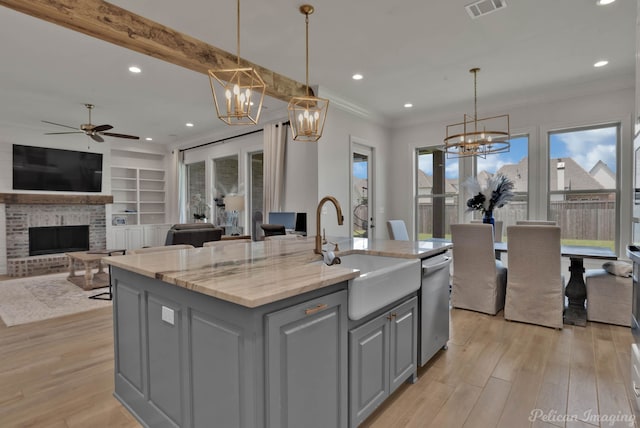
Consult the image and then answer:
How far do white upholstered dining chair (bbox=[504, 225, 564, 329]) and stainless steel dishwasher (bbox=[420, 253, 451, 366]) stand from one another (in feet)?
3.86

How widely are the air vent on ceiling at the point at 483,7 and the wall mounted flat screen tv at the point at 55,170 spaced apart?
26.5ft

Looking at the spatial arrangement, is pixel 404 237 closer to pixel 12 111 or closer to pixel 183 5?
pixel 183 5

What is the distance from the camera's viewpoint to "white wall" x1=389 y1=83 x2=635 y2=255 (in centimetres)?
456

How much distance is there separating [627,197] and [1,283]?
32.0 ft

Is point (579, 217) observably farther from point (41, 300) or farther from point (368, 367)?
point (41, 300)

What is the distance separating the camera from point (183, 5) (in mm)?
2863

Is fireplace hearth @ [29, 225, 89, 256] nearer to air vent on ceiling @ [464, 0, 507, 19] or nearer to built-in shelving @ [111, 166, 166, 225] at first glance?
built-in shelving @ [111, 166, 166, 225]

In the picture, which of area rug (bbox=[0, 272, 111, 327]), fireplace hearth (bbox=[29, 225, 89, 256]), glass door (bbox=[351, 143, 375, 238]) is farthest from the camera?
fireplace hearth (bbox=[29, 225, 89, 256])

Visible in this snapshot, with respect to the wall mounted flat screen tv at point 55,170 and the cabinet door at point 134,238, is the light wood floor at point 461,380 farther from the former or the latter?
the cabinet door at point 134,238

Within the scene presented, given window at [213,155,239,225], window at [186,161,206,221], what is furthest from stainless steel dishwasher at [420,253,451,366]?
window at [186,161,206,221]

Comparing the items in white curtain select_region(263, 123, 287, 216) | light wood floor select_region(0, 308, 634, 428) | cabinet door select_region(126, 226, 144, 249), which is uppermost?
white curtain select_region(263, 123, 287, 216)

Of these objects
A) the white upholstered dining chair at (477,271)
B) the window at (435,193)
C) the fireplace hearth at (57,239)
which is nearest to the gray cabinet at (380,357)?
the white upholstered dining chair at (477,271)

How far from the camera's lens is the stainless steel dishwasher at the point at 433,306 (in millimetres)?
2367

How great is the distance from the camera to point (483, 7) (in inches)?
117
